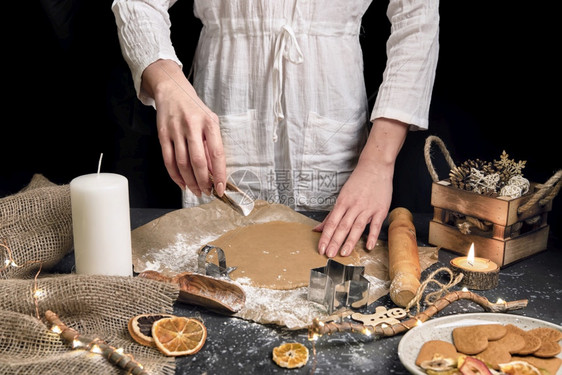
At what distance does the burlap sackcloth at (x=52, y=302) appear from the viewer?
3.08ft

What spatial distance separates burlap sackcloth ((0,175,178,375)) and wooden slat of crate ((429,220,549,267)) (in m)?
0.72

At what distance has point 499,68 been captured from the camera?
2123 mm

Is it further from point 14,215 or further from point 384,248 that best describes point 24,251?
point 384,248

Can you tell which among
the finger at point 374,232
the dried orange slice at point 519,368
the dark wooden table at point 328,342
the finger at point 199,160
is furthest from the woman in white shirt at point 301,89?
the dried orange slice at point 519,368

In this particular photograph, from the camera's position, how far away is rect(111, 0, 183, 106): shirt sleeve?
1.62 m

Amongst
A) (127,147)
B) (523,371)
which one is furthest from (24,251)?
(127,147)

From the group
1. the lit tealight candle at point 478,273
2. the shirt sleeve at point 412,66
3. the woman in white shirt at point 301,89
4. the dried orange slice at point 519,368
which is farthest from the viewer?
the shirt sleeve at point 412,66

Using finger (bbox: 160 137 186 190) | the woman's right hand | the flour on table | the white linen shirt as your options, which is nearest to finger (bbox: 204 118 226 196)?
the woman's right hand

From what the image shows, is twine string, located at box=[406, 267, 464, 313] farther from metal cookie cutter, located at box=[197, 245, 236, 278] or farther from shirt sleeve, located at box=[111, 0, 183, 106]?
shirt sleeve, located at box=[111, 0, 183, 106]

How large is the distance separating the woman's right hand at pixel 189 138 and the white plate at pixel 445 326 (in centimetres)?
55

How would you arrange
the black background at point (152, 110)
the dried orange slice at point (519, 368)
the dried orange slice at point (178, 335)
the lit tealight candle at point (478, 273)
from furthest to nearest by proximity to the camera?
the black background at point (152, 110), the lit tealight candle at point (478, 273), the dried orange slice at point (178, 335), the dried orange slice at point (519, 368)

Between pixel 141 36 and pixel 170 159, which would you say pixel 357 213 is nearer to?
pixel 170 159

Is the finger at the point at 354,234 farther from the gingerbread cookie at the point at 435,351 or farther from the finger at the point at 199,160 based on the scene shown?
the gingerbread cookie at the point at 435,351

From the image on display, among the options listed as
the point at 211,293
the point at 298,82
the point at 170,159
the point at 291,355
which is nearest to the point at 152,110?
the point at 298,82
